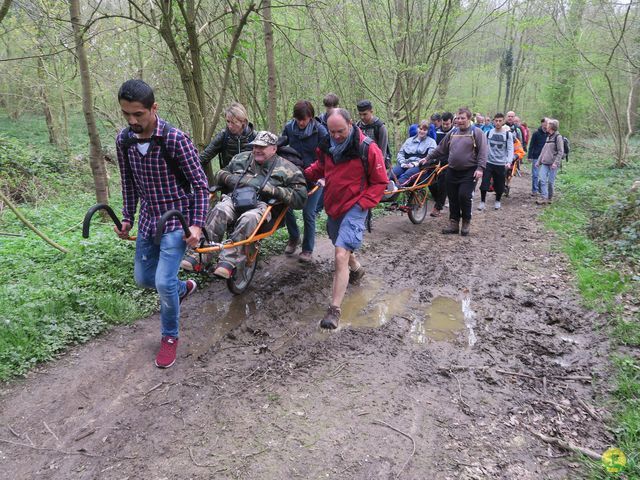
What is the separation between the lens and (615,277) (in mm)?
5062

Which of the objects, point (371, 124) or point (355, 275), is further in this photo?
point (371, 124)

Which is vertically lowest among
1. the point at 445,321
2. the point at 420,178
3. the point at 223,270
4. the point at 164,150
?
the point at 445,321

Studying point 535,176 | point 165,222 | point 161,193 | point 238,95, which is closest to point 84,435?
point 165,222

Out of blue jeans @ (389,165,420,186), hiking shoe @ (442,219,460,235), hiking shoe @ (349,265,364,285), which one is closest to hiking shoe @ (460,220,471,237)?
hiking shoe @ (442,219,460,235)

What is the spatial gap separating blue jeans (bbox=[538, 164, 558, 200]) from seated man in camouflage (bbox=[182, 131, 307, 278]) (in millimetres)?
7822

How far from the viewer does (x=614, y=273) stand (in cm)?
517

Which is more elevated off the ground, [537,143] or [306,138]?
[306,138]

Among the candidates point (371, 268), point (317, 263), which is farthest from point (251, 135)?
point (371, 268)

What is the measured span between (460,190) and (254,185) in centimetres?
430

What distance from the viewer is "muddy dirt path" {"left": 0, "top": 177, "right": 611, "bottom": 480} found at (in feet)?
8.46

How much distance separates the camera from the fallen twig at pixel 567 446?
2621 millimetres

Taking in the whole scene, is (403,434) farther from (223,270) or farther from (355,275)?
(355,275)

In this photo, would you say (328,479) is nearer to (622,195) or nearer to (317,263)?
(317,263)

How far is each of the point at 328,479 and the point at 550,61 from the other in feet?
74.8
